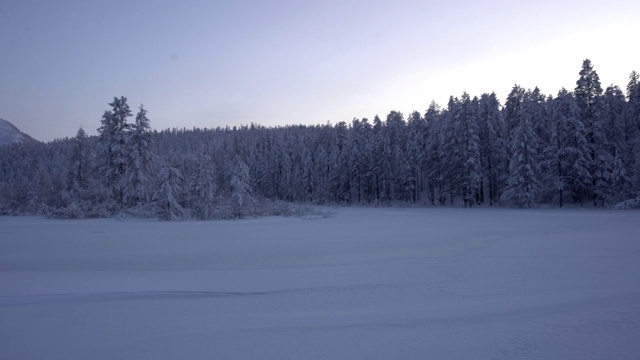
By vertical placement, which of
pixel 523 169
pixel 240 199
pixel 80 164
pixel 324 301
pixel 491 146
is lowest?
pixel 324 301

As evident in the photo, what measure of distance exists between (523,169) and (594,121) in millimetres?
7684

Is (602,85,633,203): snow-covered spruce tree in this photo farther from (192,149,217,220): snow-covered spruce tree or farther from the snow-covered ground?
(192,149,217,220): snow-covered spruce tree

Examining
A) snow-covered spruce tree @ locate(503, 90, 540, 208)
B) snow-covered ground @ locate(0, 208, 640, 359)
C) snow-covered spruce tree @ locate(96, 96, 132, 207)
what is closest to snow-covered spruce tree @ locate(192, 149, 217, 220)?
snow-covered spruce tree @ locate(96, 96, 132, 207)

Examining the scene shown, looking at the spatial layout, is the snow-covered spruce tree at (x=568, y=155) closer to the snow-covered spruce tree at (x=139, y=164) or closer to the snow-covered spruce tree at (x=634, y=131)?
the snow-covered spruce tree at (x=634, y=131)

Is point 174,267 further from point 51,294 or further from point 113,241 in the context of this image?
point 113,241

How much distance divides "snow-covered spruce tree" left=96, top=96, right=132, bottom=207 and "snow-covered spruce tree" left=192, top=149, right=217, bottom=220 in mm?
8245

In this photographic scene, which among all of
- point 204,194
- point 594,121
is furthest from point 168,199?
point 594,121

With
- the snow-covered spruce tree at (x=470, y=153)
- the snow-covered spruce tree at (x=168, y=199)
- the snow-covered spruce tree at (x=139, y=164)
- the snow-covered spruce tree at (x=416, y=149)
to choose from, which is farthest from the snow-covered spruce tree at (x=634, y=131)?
the snow-covered spruce tree at (x=139, y=164)

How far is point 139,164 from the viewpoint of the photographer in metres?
37.8

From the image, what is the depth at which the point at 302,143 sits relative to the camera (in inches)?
3356

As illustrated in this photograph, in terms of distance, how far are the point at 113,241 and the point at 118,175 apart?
78.0ft

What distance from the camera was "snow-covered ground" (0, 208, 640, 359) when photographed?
611 cm

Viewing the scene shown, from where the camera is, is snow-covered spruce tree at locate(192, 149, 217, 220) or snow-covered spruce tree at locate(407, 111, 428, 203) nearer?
snow-covered spruce tree at locate(192, 149, 217, 220)

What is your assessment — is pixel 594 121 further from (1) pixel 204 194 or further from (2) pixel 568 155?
(1) pixel 204 194
